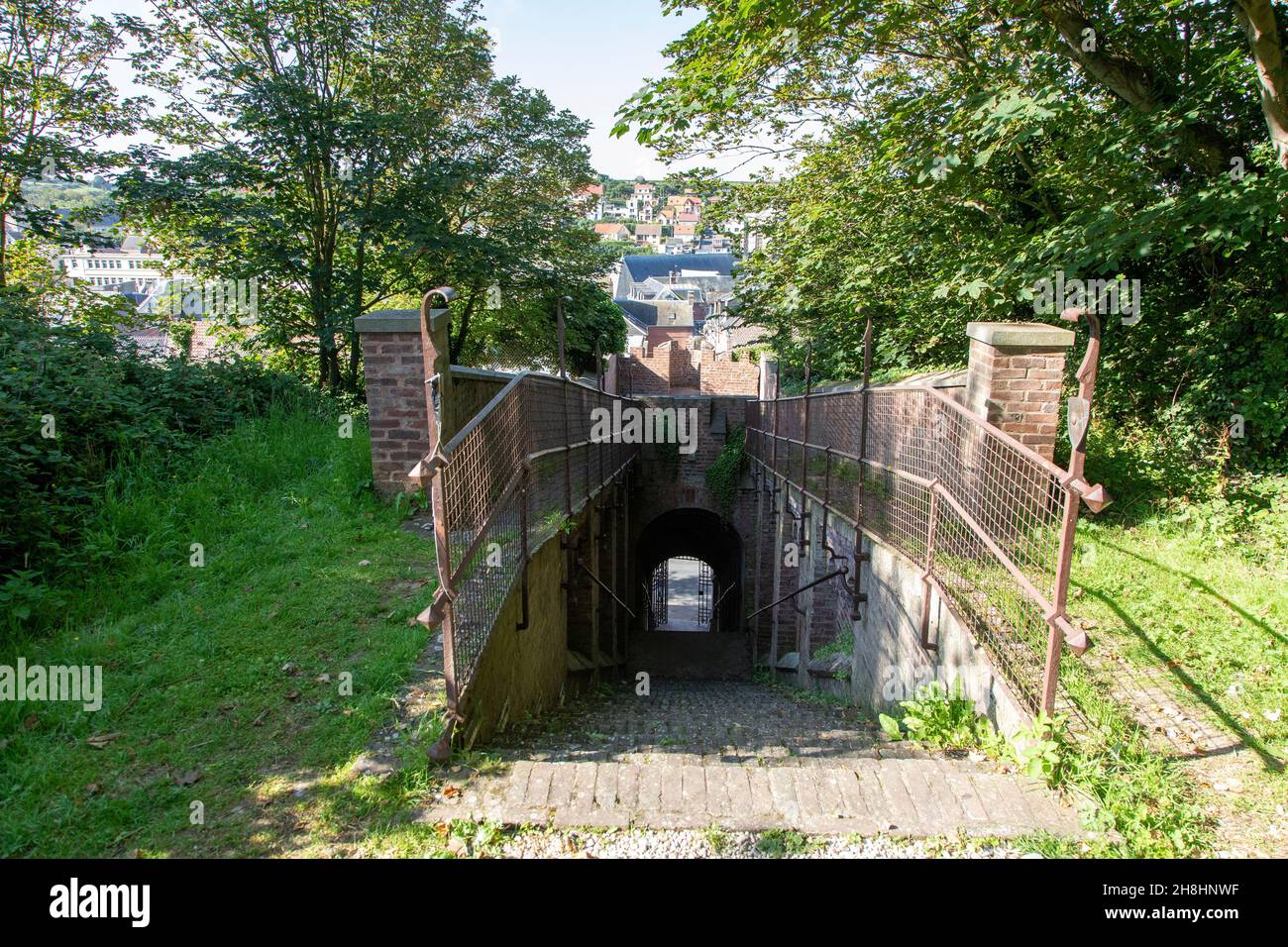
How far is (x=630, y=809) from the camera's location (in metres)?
2.47

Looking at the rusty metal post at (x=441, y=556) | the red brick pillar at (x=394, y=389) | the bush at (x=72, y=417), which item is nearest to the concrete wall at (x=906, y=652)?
the rusty metal post at (x=441, y=556)

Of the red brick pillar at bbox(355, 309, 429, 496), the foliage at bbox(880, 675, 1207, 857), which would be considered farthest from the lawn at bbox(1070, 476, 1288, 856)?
the red brick pillar at bbox(355, 309, 429, 496)

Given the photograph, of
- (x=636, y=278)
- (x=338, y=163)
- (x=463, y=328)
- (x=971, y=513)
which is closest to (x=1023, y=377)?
(x=971, y=513)

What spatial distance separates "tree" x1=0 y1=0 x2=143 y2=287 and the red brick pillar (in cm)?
658

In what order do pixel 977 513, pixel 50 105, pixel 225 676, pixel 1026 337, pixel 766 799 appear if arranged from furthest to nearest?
pixel 50 105 < pixel 1026 337 < pixel 977 513 < pixel 225 676 < pixel 766 799

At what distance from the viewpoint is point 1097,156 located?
19.7ft

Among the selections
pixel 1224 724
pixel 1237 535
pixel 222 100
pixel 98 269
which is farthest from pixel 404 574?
pixel 98 269

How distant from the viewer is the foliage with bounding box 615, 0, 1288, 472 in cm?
549

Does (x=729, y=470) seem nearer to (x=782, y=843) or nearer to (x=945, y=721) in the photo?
(x=945, y=721)

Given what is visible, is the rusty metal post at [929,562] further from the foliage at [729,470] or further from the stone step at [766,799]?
the foliage at [729,470]

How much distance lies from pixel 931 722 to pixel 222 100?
1302 centimetres

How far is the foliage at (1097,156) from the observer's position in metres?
5.49

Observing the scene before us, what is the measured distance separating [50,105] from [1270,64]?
14.3 metres
